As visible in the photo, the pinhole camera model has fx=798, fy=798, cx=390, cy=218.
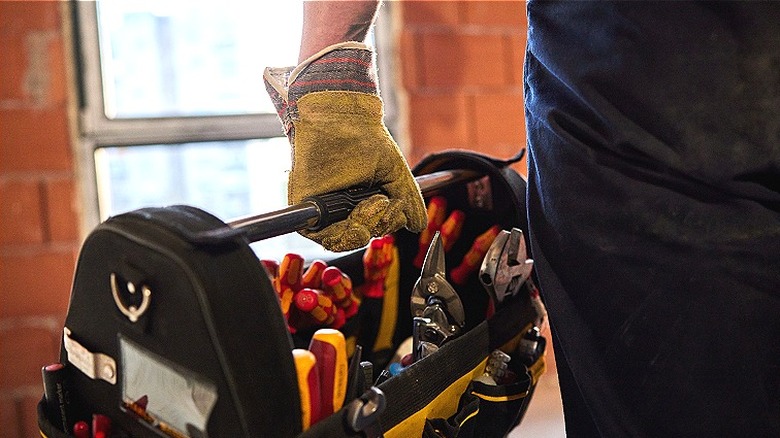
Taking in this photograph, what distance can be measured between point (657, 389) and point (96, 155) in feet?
3.92

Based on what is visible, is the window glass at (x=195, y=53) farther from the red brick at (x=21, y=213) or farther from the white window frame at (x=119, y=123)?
the red brick at (x=21, y=213)

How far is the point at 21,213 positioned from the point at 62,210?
7cm

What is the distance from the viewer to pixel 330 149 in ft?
2.49

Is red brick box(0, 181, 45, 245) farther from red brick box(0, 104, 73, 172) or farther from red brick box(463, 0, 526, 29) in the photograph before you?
red brick box(463, 0, 526, 29)

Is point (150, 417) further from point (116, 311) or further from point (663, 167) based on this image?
point (663, 167)

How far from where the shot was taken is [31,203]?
1456 mm

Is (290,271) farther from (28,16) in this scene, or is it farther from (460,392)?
(28,16)

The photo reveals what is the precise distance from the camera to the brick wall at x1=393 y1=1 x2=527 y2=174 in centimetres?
168

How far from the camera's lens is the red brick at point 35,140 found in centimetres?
144

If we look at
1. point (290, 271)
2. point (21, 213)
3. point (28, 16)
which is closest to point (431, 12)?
point (28, 16)

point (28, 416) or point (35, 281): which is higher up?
point (35, 281)

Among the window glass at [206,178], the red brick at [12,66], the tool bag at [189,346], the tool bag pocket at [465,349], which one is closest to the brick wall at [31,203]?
the red brick at [12,66]

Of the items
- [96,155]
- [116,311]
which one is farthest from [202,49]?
[116,311]

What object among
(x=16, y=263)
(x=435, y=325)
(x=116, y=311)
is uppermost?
(x=116, y=311)
